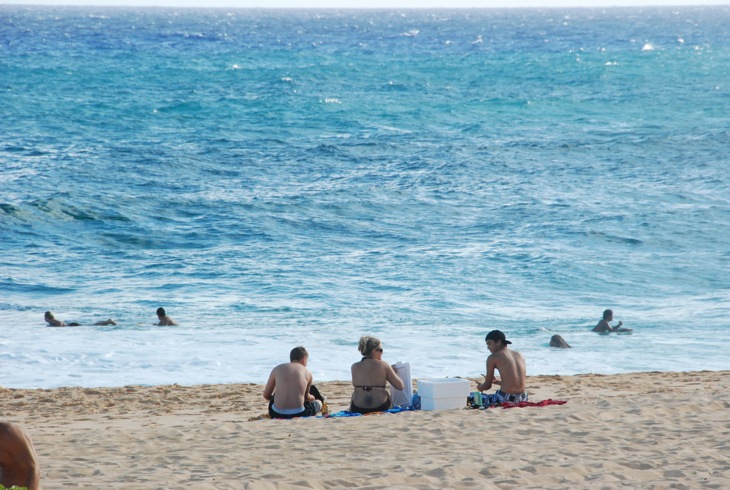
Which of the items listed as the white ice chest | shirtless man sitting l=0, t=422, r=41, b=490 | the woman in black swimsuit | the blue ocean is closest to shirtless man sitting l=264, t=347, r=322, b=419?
the woman in black swimsuit

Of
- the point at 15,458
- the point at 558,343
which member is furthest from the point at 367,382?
the point at 558,343

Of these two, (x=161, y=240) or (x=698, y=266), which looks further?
(x=161, y=240)

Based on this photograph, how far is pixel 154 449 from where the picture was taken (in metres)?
7.42

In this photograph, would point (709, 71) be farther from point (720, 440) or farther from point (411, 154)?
point (720, 440)

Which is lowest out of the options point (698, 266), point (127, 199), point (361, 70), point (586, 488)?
point (586, 488)

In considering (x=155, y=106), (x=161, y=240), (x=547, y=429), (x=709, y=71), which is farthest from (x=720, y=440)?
(x=709, y=71)

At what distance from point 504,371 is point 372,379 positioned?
51.3 inches

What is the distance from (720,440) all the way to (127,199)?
18570 millimetres

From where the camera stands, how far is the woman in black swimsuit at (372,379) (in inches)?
335

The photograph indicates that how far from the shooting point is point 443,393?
28.2ft

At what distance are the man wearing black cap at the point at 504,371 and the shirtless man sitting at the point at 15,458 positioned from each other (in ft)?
15.7

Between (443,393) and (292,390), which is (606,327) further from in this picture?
(292,390)

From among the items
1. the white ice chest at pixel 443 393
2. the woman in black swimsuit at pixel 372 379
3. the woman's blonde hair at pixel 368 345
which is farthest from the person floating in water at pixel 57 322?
the white ice chest at pixel 443 393

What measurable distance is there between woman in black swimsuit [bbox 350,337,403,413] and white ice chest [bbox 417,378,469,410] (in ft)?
0.83
